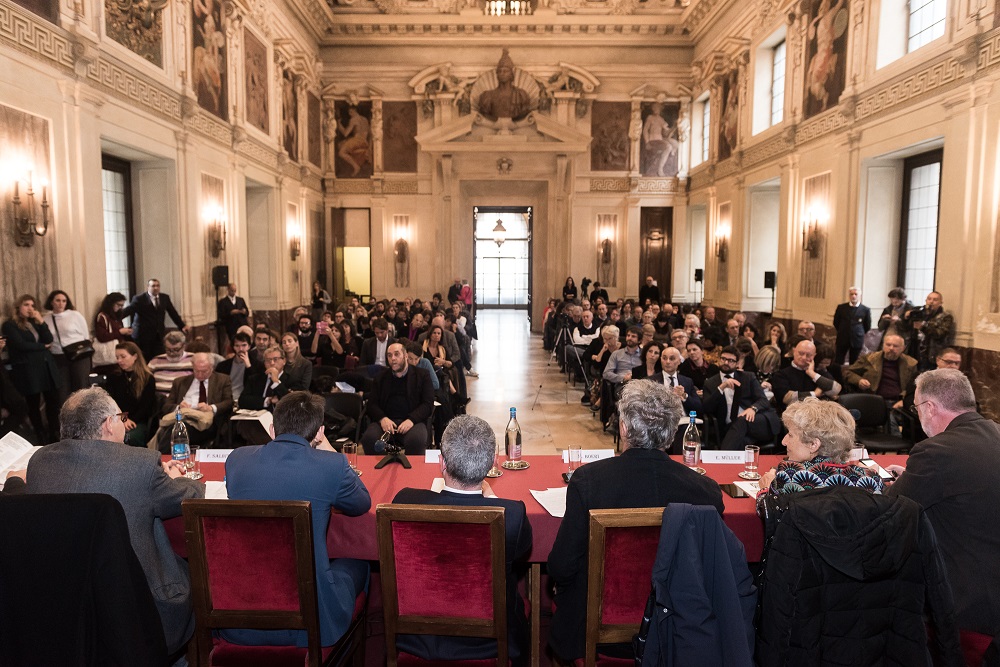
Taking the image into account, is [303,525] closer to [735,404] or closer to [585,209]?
[735,404]

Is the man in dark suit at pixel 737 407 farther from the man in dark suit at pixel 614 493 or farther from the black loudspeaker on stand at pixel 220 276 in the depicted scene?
the black loudspeaker on stand at pixel 220 276

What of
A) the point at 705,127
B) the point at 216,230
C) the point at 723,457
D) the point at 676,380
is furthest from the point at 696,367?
the point at 705,127

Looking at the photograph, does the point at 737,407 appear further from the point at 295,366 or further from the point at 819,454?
the point at 295,366

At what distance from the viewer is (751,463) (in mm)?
3662

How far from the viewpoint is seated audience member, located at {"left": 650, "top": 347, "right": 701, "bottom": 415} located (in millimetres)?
5965

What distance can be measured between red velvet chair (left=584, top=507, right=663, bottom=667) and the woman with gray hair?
0.61 m

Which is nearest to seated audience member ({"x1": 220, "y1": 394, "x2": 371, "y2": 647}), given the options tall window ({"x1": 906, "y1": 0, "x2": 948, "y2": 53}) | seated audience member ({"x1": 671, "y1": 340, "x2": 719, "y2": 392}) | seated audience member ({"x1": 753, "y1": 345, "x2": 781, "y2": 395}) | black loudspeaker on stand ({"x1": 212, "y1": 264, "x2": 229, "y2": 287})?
seated audience member ({"x1": 671, "y1": 340, "x2": 719, "y2": 392})

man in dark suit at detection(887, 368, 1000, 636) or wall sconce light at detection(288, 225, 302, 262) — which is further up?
wall sconce light at detection(288, 225, 302, 262)

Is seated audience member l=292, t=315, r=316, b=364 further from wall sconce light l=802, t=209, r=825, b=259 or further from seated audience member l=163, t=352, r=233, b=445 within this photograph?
wall sconce light l=802, t=209, r=825, b=259

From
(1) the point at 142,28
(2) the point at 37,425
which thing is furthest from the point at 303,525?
(1) the point at 142,28

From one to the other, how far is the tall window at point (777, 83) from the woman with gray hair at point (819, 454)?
12.7 meters

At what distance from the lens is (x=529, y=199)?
21.5m

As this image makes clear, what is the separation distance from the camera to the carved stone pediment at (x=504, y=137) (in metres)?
18.7

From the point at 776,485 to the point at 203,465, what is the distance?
10.3 feet
